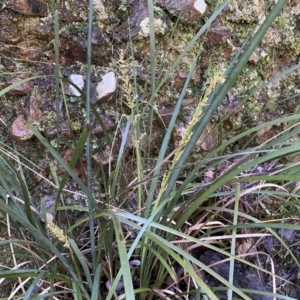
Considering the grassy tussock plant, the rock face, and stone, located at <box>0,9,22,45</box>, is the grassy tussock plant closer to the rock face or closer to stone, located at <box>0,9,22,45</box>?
the rock face

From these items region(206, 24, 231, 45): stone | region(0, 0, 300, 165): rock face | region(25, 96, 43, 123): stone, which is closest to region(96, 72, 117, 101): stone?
region(0, 0, 300, 165): rock face

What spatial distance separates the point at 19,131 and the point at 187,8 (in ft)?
1.49

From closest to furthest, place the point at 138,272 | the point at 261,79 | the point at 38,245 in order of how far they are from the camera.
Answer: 1. the point at 38,245
2. the point at 138,272
3. the point at 261,79

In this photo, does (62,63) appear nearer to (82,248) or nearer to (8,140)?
(8,140)

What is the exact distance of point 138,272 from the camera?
72 centimetres

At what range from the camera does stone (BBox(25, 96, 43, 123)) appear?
82 centimetres

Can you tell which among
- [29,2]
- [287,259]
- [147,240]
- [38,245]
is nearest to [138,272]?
[147,240]

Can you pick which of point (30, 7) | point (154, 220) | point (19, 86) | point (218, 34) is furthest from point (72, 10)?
point (154, 220)

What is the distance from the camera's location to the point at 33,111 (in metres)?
0.82

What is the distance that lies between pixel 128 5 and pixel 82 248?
1.72 feet

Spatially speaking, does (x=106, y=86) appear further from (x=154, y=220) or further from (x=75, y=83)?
(x=154, y=220)

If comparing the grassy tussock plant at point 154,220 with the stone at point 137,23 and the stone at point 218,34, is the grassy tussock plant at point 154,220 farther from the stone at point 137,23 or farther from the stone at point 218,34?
the stone at point 218,34

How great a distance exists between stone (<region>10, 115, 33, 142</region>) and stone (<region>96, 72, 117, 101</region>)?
17 cm

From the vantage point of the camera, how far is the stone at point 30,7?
2.50ft
